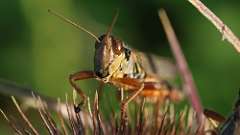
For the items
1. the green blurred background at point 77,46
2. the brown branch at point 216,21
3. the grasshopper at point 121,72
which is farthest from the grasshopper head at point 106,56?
the green blurred background at point 77,46

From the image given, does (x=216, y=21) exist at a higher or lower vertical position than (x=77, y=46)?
lower

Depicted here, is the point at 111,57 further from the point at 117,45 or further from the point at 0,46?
the point at 0,46

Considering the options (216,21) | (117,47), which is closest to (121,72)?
(117,47)

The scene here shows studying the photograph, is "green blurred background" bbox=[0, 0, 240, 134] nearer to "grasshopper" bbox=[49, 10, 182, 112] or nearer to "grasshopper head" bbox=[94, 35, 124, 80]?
"grasshopper" bbox=[49, 10, 182, 112]

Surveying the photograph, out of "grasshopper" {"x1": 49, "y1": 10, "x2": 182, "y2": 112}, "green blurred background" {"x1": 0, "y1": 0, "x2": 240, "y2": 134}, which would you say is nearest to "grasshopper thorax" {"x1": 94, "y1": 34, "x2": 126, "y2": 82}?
"grasshopper" {"x1": 49, "y1": 10, "x2": 182, "y2": 112}

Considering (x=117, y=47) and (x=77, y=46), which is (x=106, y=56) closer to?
(x=117, y=47)

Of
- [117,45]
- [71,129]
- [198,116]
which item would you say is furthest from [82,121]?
[198,116]
